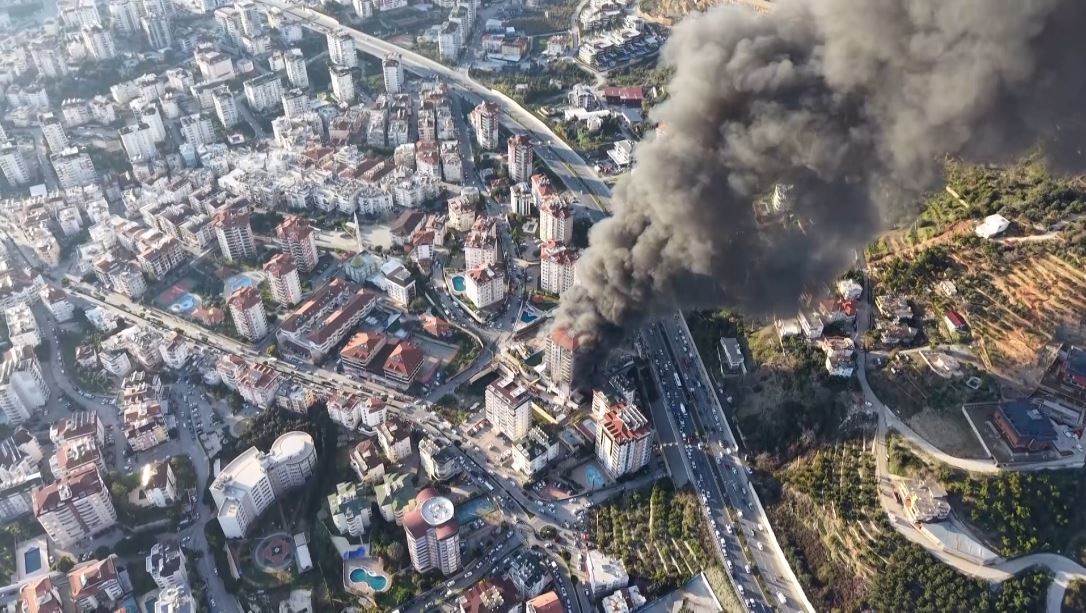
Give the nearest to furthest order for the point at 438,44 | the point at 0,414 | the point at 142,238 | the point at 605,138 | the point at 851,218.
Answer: the point at 851,218, the point at 0,414, the point at 142,238, the point at 605,138, the point at 438,44

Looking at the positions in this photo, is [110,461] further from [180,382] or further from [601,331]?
[601,331]

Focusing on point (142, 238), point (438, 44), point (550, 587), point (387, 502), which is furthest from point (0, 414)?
point (438, 44)

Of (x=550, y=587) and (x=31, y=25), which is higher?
(x=31, y=25)

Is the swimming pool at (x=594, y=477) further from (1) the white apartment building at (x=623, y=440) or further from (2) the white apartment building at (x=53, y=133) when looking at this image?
(2) the white apartment building at (x=53, y=133)

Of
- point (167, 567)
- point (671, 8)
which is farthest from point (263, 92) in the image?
point (167, 567)

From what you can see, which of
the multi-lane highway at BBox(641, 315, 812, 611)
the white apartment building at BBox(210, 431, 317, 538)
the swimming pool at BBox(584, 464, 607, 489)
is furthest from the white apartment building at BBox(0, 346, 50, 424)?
the multi-lane highway at BBox(641, 315, 812, 611)

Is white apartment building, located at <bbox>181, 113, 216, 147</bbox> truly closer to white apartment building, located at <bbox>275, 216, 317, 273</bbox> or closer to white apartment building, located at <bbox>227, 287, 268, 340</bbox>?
white apartment building, located at <bbox>275, 216, 317, 273</bbox>

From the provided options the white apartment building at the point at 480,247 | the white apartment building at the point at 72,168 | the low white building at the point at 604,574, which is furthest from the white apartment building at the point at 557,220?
the white apartment building at the point at 72,168

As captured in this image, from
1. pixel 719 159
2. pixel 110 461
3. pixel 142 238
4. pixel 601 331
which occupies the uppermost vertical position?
pixel 719 159
